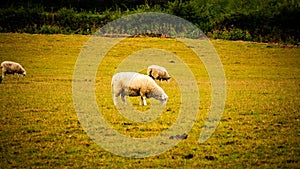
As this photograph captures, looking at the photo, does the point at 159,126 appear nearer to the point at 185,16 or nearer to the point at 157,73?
the point at 157,73

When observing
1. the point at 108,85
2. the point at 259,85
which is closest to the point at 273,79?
the point at 259,85

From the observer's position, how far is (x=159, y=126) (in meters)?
11.3

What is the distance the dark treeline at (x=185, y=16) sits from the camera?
146ft

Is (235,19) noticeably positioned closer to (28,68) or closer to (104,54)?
(104,54)

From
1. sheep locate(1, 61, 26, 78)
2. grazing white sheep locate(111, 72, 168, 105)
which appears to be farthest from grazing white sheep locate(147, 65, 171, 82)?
grazing white sheep locate(111, 72, 168, 105)

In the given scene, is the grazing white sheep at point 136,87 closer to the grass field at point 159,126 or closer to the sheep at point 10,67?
the grass field at point 159,126

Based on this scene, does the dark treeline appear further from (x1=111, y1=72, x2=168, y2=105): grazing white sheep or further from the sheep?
(x1=111, y1=72, x2=168, y2=105): grazing white sheep

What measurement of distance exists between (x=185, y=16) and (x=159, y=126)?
132 ft

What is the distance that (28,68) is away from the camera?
84.4 feet

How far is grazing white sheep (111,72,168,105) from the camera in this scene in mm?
13789

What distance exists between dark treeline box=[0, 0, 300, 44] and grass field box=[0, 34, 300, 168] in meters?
19.5

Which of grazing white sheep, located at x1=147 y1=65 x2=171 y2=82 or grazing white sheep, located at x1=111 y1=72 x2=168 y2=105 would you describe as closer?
grazing white sheep, located at x1=111 y1=72 x2=168 y2=105

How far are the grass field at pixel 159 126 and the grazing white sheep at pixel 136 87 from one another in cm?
47

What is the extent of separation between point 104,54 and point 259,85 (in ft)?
51.2
